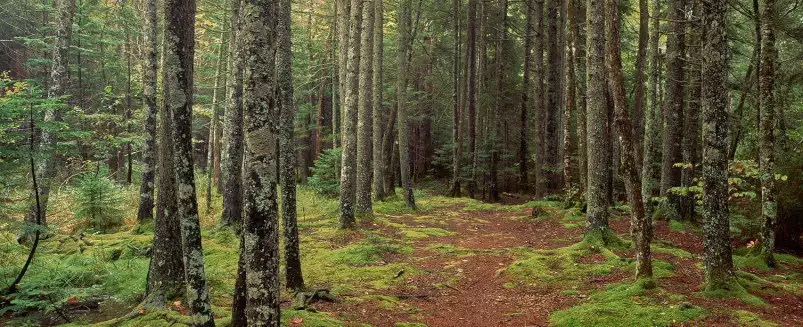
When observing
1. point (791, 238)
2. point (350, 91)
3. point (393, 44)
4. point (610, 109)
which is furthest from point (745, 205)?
point (393, 44)

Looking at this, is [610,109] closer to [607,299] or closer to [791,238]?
[791,238]

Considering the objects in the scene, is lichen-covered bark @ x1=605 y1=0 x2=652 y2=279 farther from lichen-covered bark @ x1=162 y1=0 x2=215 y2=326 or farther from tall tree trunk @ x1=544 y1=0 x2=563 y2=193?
tall tree trunk @ x1=544 y1=0 x2=563 y2=193

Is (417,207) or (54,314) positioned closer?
(54,314)

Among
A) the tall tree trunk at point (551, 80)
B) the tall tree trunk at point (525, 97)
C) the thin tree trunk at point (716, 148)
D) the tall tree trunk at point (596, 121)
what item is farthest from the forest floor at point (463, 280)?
the tall tree trunk at point (525, 97)

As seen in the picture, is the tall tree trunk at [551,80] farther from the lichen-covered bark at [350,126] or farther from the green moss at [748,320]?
the green moss at [748,320]

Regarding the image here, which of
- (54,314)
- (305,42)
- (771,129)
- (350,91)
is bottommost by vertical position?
(54,314)

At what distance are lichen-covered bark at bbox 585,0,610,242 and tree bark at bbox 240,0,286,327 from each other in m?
8.21

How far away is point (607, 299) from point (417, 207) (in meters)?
A: 11.8

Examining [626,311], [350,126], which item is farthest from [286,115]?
[350,126]

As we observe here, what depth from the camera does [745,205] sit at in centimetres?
1420

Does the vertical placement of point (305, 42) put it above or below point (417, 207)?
above

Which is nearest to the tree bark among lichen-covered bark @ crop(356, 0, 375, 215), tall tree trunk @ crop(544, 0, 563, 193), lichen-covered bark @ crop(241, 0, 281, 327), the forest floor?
lichen-covered bark @ crop(241, 0, 281, 327)

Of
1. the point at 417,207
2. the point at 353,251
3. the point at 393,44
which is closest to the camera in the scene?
the point at 353,251

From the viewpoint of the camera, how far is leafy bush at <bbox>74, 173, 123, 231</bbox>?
42.5ft
